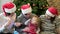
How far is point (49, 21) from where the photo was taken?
282 centimetres

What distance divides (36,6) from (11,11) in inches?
35.8

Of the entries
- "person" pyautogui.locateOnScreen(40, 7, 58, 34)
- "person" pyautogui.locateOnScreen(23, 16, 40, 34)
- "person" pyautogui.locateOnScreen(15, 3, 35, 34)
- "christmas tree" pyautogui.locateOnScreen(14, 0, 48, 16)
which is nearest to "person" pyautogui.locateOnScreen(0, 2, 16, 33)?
"person" pyautogui.locateOnScreen(15, 3, 35, 34)

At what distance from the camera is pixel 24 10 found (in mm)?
2801

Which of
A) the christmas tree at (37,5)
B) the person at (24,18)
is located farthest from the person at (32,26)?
the christmas tree at (37,5)

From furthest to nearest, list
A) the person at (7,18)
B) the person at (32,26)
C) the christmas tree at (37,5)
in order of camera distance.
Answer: the christmas tree at (37,5), the person at (7,18), the person at (32,26)

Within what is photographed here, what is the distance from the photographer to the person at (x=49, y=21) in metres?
2.79

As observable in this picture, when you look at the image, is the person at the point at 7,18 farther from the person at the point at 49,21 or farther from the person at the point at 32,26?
the person at the point at 49,21

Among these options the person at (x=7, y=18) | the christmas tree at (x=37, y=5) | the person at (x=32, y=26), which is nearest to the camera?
the person at (x=32, y=26)

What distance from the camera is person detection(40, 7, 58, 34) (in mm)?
2793

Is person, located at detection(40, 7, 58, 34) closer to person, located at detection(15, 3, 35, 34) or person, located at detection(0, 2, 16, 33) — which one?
person, located at detection(15, 3, 35, 34)

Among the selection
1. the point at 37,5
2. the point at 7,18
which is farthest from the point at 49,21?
the point at 37,5

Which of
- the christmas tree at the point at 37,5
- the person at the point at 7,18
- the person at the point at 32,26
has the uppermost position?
the christmas tree at the point at 37,5

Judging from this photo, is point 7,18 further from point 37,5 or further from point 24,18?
point 37,5

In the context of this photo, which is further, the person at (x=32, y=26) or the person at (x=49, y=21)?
the person at (x=49, y=21)
